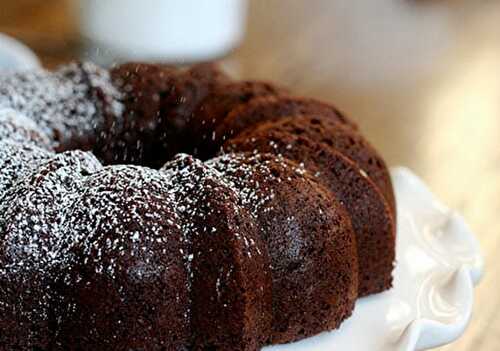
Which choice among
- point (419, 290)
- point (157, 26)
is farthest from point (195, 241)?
point (157, 26)

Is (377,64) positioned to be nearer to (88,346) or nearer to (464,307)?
(464,307)

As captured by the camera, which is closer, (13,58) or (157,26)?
(13,58)

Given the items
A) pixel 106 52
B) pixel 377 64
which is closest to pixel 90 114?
pixel 106 52

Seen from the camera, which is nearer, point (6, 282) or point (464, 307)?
point (6, 282)

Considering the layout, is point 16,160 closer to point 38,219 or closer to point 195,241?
point 38,219

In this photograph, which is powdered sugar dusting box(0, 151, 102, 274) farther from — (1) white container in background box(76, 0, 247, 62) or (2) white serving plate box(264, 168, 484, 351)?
(1) white container in background box(76, 0, 247, 62)
